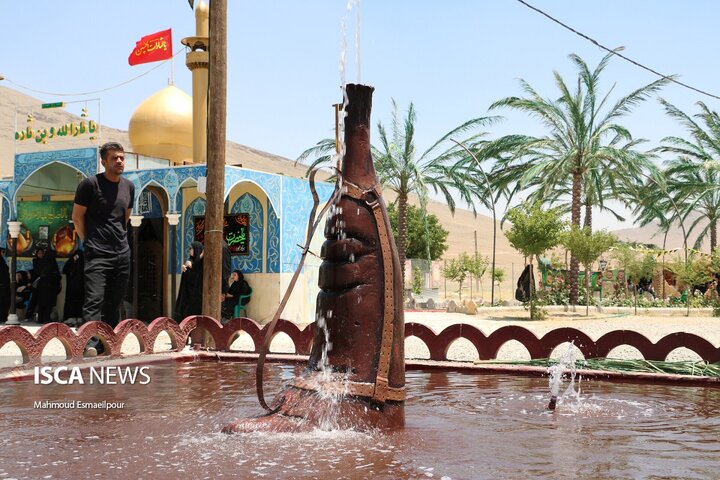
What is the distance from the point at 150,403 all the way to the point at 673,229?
104 m

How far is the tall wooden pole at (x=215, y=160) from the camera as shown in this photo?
24.6 feet

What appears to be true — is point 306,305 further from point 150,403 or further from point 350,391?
point 350,391

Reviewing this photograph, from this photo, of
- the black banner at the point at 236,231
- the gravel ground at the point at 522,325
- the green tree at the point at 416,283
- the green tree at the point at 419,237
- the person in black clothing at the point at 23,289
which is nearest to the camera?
the gravel ground at the point at 522,325

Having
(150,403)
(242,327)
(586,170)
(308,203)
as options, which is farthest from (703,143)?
(150,403)

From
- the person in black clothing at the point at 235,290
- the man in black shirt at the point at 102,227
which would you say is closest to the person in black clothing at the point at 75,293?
the person in black clothing at the point at 235,290

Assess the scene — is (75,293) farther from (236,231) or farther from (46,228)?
(236,231)

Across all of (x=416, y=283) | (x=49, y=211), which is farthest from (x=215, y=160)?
(x=416, y=283)

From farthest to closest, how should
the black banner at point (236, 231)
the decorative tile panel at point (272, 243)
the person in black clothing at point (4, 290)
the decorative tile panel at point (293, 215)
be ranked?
the person in black clothing at point (4, 290) < the black banner at point (236, 231) < the decorative tile panel at point (293, 215) < the decorative tile panel at point (272, 243)

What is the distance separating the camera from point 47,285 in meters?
14.0

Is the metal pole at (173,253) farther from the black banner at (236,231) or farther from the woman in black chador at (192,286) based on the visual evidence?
the woman in black chador at (192,286)

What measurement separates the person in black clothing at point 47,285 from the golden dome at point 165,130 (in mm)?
3923

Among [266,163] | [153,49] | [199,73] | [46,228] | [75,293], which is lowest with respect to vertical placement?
[75,293]

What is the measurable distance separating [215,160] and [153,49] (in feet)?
41.2

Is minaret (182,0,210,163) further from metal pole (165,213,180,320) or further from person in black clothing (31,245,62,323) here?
person in black clothing (31,245,62,323)
